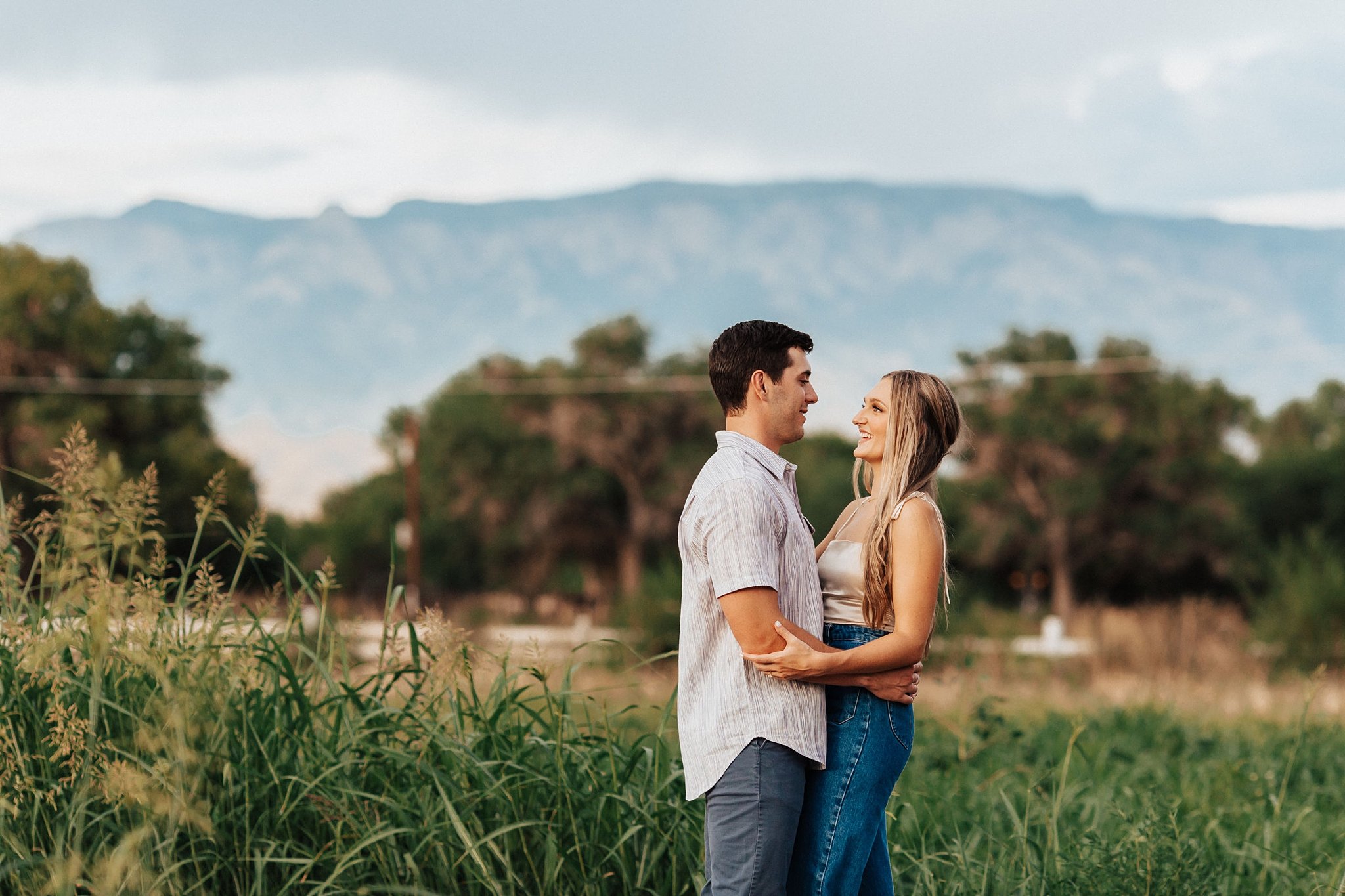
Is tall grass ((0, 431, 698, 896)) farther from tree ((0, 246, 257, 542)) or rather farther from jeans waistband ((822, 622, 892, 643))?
tree ((0, 246, 257, 542))

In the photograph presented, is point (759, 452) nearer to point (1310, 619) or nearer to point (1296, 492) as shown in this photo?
point (1310, 619)

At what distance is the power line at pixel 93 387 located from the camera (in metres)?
28.7

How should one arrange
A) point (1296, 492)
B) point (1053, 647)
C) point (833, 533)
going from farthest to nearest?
1. point (1296, 492)
2. point (1053, 647)
3. point (833, 533)

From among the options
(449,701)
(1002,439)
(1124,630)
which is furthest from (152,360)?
(449,701)

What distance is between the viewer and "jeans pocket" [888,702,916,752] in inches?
109

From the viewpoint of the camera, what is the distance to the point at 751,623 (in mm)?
2582

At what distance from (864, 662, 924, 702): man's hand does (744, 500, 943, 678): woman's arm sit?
0.04 meters

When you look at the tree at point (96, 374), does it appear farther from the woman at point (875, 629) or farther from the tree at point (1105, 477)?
the woman at point (875, 629)

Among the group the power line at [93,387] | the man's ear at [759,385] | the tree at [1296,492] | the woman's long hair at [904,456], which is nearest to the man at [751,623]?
the man's ear at [759,385]

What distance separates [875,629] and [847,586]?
113 mm

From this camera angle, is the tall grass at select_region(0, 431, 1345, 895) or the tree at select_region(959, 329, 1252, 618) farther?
the tree at select_region(959, 329, 1252, 618)

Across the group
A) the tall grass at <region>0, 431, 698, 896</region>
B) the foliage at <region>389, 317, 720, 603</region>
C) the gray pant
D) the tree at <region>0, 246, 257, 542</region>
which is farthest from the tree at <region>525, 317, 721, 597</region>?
the gray pant

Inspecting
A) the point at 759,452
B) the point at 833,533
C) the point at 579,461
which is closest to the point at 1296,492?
the point at 579,461

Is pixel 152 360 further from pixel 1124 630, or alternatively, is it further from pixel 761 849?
pixel 761 849
